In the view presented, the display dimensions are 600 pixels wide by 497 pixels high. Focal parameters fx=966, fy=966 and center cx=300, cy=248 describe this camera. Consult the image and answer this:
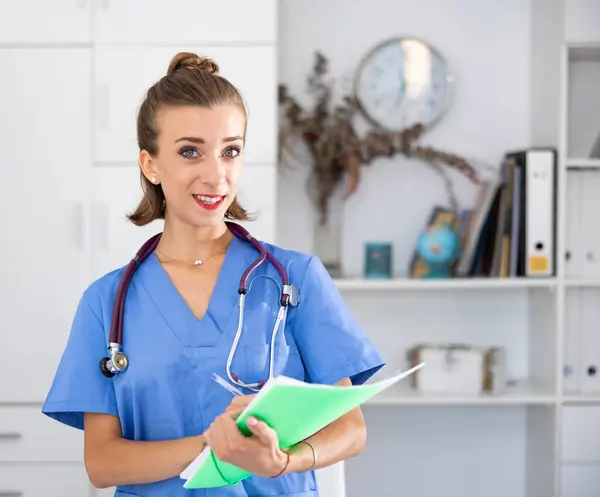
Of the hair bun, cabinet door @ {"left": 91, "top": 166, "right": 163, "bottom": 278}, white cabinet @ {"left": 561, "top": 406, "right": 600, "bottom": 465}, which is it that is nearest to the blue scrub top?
the hair bun

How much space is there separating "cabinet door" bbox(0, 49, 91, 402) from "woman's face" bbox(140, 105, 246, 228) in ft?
3.99

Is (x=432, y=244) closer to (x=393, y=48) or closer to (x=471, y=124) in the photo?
(x=471, y=124)

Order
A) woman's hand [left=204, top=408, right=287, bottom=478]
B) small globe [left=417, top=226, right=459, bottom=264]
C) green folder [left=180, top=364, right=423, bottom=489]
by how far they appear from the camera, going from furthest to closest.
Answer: small globe [left=417, top=226, right=459, bottom=264], woman's hand [left=204, top=408, right=287, bottom=478], green folder [left=180, top=364, right=423, bottom=489]

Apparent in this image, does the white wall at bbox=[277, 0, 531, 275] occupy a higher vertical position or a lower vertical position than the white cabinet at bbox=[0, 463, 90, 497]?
higher

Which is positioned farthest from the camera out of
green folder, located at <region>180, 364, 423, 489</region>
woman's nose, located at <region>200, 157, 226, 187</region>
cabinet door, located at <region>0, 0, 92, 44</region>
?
cabinet door, located at <region>0, 0, 92, 44</region>

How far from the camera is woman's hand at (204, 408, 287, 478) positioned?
125 cm

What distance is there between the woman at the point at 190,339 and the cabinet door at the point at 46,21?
1163 mm

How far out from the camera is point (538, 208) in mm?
2873

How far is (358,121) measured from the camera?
3.13 meters

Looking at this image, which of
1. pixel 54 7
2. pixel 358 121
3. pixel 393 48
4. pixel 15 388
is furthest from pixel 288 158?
pixel 15 388

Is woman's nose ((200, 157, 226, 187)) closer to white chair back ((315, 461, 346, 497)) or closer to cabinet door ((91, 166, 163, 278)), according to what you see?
white chair back ((315, 461, 346, 497))

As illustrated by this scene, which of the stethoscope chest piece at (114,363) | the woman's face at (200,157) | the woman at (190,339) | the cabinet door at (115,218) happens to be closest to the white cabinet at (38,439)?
the cabinet door at (115,218)

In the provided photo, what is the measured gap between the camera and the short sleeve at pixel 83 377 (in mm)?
1549

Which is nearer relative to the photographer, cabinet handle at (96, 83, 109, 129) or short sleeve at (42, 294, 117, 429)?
short sleeve at (42, 294, 117, 429)
